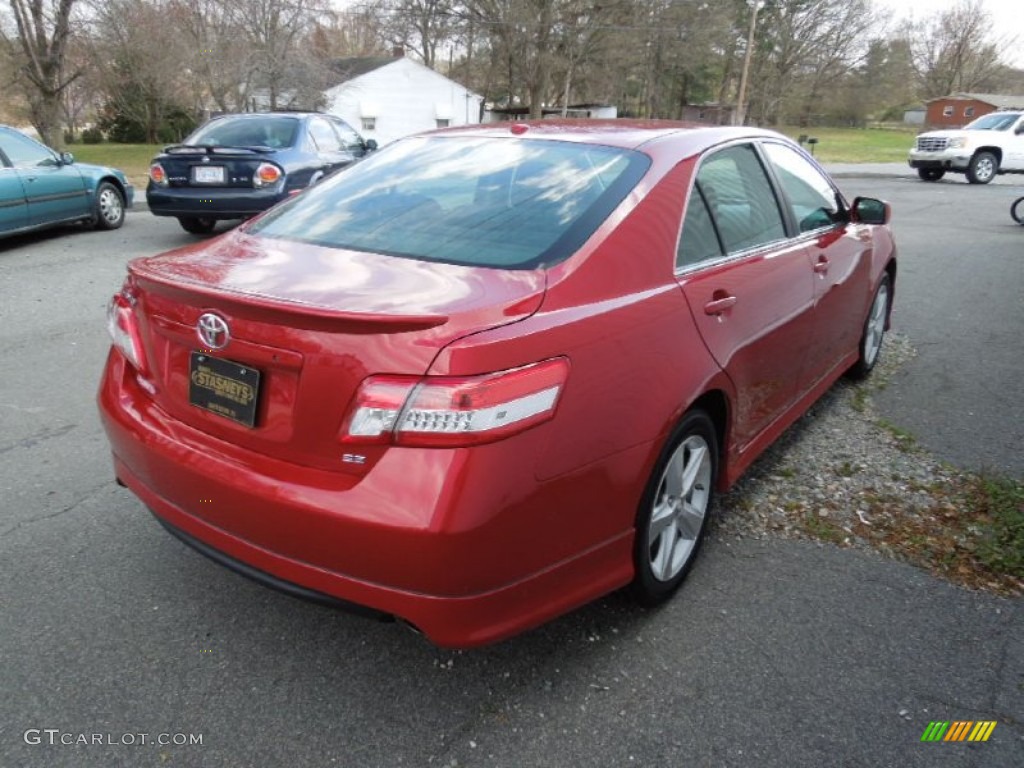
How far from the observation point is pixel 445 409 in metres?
1.80

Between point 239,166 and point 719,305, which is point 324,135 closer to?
point 239,166

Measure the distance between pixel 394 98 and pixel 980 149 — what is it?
3189cm

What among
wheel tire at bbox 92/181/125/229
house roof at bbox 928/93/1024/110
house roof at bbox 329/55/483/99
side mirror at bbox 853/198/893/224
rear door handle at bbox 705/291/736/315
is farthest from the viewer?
house roof at bbox 928/93/1024/110

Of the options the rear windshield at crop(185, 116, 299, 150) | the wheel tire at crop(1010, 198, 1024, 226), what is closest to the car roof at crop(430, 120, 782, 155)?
the rear windshield at crop(185, 116, 299, 150)

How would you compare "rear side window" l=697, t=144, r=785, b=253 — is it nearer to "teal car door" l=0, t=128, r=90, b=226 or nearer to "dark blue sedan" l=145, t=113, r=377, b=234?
"dark blue sedan" l=145, t=113, r=377, b=234

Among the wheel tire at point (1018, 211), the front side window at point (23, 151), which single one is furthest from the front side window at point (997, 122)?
the front side window at point (23, 151)

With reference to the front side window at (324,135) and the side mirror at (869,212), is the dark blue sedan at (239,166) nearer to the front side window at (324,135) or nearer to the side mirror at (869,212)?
the front side window at (324,135)

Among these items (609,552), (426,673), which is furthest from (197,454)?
(609,552)

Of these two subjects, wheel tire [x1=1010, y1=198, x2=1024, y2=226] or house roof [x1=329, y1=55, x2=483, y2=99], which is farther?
house roof [x1=329, y1=55, x2=483, y2=99]

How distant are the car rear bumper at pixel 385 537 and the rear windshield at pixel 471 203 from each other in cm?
74

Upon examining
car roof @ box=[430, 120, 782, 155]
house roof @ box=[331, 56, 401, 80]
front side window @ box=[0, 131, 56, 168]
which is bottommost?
front side window @ box=[0, 131, 56, 168]

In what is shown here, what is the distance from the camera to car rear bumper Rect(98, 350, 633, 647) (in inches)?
71.2

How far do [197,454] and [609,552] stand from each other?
1.20 m

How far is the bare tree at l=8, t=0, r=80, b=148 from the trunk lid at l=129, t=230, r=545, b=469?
2271 cm
